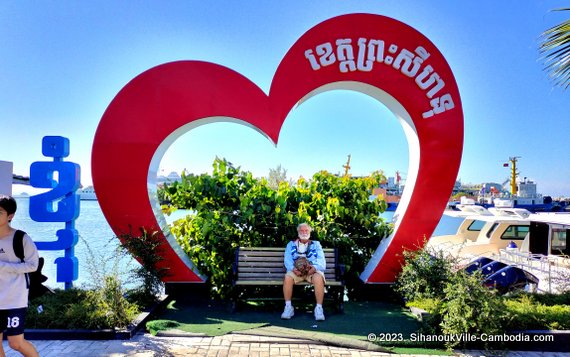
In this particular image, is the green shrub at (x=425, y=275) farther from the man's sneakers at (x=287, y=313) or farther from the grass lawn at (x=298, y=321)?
the man's sneakers at (x=287, y=313)

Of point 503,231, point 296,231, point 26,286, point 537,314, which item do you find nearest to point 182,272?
point 296,231

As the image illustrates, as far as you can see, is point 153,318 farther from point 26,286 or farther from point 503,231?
point 503,231

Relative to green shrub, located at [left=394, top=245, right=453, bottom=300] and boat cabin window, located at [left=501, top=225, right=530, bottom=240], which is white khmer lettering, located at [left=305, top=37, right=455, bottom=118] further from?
boat cabin window, located at [left=501, top=225, right=530, bottom=240]

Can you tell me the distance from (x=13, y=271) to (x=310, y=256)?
3385 millimetres

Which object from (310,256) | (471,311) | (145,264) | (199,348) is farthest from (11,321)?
(471,311)

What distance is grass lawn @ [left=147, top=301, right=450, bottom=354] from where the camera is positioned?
15.1ft

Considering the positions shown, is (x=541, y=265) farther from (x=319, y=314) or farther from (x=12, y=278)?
(x=12, y=278)

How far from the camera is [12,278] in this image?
312 centimetres

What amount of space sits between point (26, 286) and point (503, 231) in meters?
12.1

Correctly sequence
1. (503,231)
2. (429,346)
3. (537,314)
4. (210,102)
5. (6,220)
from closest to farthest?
(6,220)
(429,346)
(537,314)
(210,102)
(503,231)

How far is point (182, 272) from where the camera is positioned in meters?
5.99

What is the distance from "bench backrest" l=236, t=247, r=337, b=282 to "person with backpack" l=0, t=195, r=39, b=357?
2854 mm

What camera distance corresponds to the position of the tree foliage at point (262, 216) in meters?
6.11

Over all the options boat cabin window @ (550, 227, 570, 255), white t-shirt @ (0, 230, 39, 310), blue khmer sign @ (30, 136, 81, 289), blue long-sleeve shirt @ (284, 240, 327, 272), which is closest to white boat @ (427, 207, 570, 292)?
boat cabin window @ (550, 227, 570, 255)
